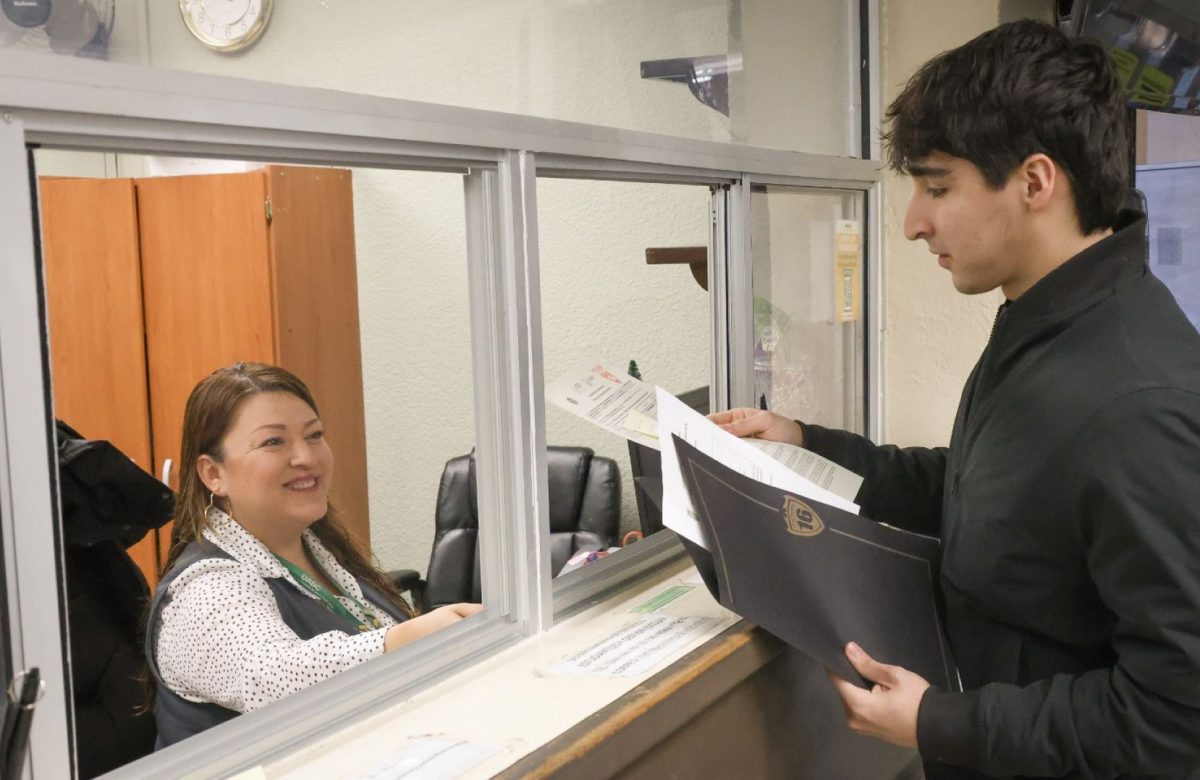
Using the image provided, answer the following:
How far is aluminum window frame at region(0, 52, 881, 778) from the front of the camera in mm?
718

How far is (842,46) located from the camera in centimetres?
218

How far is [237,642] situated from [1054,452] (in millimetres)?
862

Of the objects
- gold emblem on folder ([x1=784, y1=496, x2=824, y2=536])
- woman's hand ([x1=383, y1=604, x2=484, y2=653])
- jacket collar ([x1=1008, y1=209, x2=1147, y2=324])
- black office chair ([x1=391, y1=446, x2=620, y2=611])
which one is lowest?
black office chair ([x1=391, y1=446, x2=620, y2=611])

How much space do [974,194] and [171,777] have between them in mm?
909

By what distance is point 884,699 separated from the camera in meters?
1.09

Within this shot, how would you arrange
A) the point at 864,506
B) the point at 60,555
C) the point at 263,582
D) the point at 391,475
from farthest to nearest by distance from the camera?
1. the point at 391,475
2. the point at 864,506
3. the point at 263,582
4. the point at 60,555

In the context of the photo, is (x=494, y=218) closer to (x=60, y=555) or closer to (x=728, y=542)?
(x=728, y=542)

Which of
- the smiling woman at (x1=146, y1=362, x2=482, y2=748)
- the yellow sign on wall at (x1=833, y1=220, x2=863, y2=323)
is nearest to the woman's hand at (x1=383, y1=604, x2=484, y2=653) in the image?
the smiling woman at (x1=146, y1=362, x2=482, y2=748)

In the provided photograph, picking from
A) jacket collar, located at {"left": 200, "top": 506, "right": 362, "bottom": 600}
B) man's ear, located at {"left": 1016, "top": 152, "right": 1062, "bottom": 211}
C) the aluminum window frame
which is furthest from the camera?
jacket collar, located at {"left": 200, "top": 506, "right": 362, "bottom": 600}

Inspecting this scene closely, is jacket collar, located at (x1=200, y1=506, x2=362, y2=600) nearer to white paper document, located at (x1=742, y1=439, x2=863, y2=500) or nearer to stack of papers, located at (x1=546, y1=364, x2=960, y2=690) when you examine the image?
stack of papers, located at (x1=546, y1=364, x2=960, y2=690)

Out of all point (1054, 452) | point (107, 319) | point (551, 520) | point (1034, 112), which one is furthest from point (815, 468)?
point (107, 319)

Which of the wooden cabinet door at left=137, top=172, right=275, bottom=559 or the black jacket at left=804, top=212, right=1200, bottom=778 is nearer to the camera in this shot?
the black jacket at left=804, top=212, right=1200, bottom=778

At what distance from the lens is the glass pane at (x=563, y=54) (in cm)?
90

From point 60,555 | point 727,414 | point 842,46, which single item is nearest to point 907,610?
point 727,414
